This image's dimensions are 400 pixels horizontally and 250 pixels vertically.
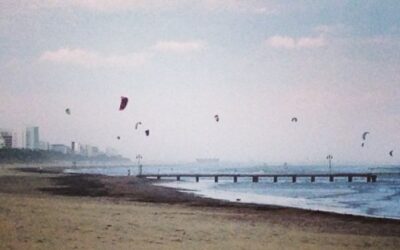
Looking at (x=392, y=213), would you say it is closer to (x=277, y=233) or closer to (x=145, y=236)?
(x=277, y=233)

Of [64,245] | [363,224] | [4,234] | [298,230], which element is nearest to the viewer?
[64,245]

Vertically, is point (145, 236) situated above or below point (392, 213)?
above

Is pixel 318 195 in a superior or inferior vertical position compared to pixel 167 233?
inferior

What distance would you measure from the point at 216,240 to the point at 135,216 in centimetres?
555

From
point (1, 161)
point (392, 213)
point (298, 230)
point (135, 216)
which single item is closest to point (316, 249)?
point (298, 230)

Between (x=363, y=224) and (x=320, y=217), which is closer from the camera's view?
(x=363, y=224)

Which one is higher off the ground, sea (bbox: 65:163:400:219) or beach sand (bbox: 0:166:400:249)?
beach sand (bbox: 0:166:400:249)

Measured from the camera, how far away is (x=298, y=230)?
50.3ft

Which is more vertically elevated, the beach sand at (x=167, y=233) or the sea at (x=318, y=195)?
the beach sand at (x=167, y=233)

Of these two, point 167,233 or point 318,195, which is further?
point 318,195

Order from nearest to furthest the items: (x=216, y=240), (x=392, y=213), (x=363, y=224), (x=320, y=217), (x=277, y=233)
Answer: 1. (x=216, y=240)
2. (x=277, y=233)
3. (x=363, y=224)
4. (x=320, y=217)
5. (x=392, y=213)

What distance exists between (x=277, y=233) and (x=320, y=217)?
7561 mm

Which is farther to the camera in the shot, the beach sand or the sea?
the sea

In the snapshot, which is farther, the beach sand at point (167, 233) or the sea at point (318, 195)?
the sea at point (318, 195)
